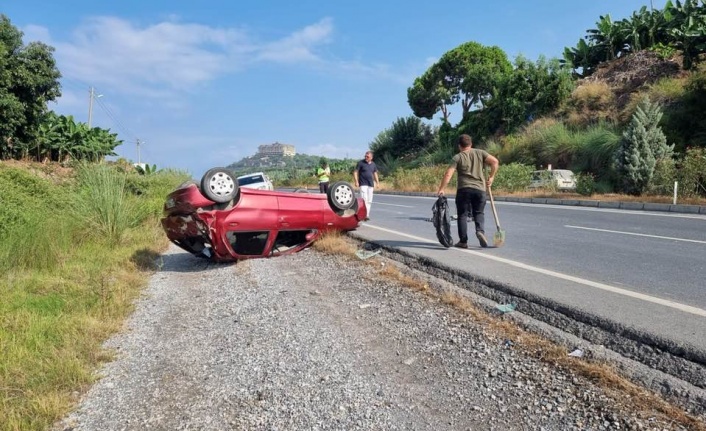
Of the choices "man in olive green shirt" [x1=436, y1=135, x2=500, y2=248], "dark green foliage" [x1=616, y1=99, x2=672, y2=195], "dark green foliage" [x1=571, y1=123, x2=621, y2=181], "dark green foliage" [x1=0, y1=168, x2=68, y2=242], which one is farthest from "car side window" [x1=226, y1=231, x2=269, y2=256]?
"dark green foliage" [x1=571, y1=123, x2=621, y2=181]

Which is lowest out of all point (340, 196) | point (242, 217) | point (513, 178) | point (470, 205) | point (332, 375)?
point (332, 375)

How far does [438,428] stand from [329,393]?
793 mm

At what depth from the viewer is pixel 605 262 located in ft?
21.6

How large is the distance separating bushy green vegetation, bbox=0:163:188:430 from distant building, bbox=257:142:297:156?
116069 millimetres

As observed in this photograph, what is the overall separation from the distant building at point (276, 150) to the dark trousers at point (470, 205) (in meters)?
120

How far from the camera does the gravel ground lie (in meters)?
2.92

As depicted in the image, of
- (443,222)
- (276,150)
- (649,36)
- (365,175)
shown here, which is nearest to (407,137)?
(649,36)

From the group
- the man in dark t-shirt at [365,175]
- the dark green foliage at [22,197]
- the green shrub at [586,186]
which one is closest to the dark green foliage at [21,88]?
the dark green foliage at [22,197]

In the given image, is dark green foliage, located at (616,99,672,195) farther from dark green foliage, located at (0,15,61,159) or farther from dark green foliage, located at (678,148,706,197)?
dark green foliage, located at (0,15,61,159)

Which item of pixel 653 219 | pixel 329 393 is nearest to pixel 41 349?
pixel 329 393

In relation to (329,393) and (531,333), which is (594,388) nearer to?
(531,333)

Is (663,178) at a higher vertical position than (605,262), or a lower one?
higher

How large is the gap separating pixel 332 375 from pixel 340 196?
5553 millimetres

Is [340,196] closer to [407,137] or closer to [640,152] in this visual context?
[640,152]
